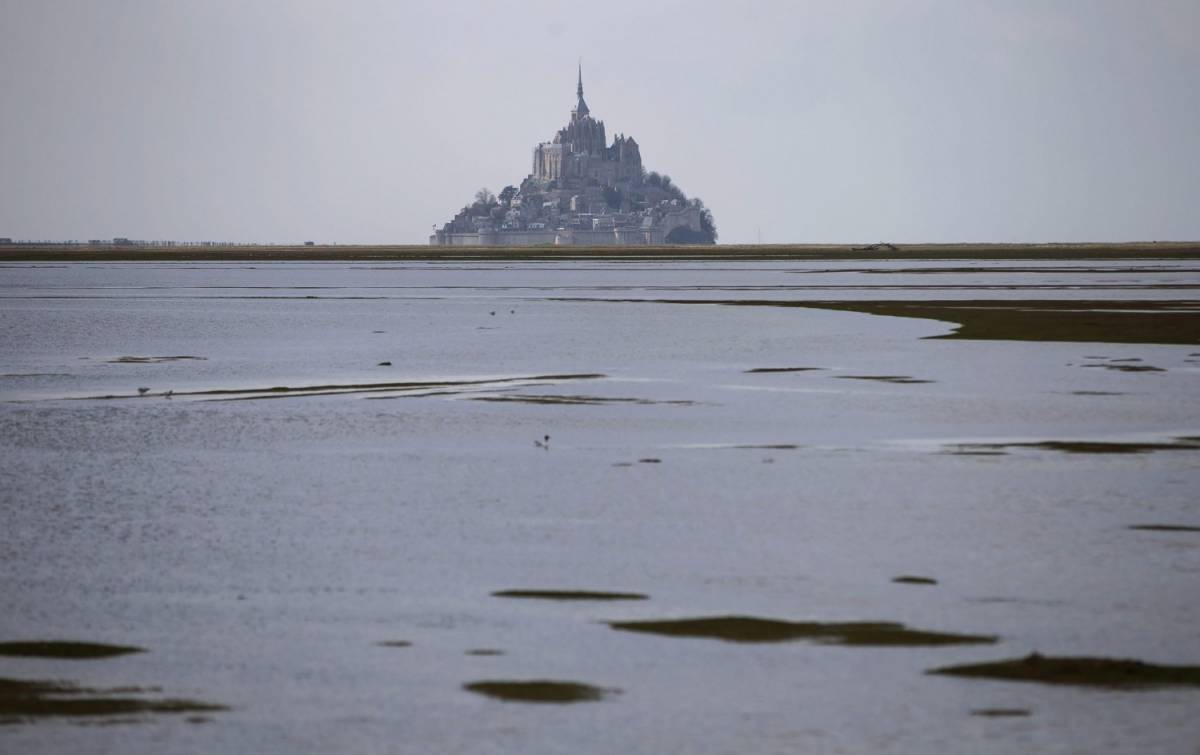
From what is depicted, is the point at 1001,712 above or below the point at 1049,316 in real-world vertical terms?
below

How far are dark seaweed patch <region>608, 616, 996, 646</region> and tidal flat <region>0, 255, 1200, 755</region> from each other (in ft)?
0.12

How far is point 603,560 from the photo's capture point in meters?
13.1

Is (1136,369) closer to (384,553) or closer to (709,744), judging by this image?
(384,553)

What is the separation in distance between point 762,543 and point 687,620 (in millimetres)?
2846

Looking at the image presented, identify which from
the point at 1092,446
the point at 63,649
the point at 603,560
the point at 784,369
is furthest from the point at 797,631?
the point at 784,369

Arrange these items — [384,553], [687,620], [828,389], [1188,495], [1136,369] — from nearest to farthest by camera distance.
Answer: [687,620]
[384,553]
[1188,495]
[828,389]
[1136,369]

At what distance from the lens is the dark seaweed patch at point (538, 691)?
915 centimetres

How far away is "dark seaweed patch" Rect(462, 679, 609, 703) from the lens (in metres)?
9.15

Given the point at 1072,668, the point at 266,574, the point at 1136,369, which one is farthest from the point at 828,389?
Answer: the point at 1072,668

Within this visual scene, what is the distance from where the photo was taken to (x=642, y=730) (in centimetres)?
855

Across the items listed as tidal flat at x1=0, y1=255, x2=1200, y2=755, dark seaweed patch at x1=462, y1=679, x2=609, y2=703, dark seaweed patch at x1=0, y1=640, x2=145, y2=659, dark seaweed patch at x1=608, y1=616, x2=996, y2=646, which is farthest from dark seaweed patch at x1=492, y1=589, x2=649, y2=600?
dark seaweed patch at x1=0, y1=640, x2=145, y2=659

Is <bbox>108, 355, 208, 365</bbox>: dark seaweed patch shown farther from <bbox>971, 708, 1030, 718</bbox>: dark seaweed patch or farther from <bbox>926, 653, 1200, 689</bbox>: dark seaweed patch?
<bbox>971, 708, 1030, 718</bbox>: dark seaweed patch

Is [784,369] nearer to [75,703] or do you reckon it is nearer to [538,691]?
[538,691]

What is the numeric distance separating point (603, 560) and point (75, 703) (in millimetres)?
5035
